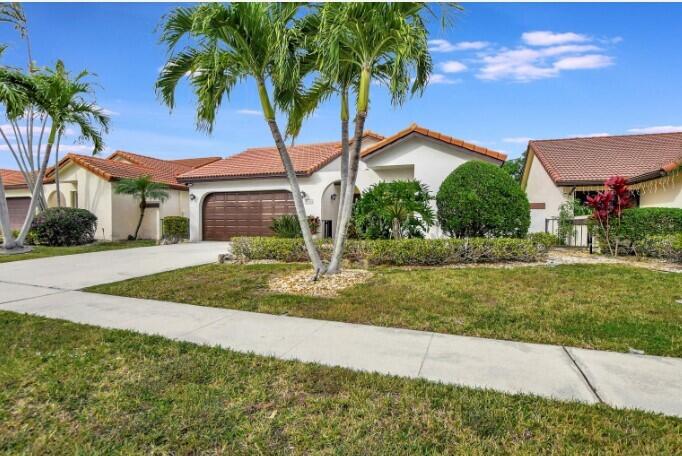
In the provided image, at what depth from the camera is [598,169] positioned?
1595 centimetres

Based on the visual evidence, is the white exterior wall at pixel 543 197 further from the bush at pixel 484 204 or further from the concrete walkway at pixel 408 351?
the concrete walkway at pixel 408 351

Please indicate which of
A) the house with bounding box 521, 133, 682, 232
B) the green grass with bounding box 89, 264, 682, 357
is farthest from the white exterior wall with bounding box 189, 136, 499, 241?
the house with bounding box 521, 133, 682, 232

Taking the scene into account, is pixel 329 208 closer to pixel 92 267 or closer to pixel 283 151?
pixel 283 151

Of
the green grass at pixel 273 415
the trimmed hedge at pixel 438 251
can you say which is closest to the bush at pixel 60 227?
the trimmed hedge at pixel 438 251

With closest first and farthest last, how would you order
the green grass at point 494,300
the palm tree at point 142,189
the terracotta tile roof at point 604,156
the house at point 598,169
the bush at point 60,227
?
the green grass at point 494,300
the house at point 598,169
the terracotta tile roof at point 604,156
the bush at point 60,227
the palm tree at point 142,189

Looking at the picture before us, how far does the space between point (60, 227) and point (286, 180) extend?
10219 mm

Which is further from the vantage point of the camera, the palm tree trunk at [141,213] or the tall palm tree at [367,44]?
the palm tree trunk at [141,213]

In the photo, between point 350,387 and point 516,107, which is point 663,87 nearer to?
point 516,107

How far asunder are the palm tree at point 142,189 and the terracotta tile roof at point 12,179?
8.71 meters

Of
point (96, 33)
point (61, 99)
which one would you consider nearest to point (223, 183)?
point (61, 99)

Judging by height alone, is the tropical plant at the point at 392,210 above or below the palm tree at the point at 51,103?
below

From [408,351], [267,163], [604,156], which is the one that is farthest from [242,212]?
[604,156]

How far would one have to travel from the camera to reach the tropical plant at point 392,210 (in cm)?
967

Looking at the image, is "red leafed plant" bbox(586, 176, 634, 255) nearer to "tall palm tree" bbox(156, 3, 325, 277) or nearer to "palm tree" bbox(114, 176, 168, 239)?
"tall palm tree" bbox(156, 3, 325, 277)
